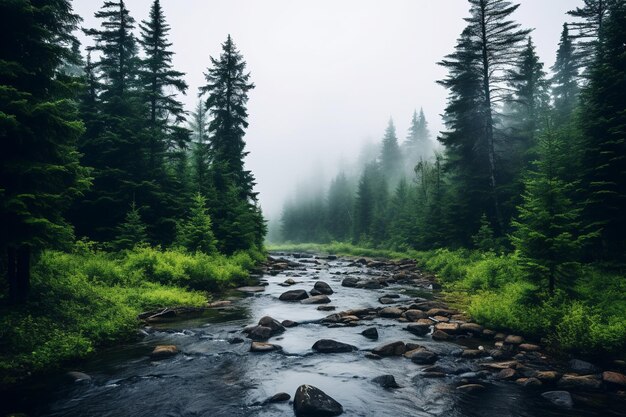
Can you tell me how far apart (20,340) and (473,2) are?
103ft

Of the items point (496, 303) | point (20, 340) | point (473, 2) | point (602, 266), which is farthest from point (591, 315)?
point (473, 2)

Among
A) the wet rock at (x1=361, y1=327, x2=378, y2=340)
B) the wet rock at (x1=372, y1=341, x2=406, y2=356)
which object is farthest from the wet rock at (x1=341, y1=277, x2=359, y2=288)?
the wet rock at (x1=372, y1=341, x2=406, y2=356)

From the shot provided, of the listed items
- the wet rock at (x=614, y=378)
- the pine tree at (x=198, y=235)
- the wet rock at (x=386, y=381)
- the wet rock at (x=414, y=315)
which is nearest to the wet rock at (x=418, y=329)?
the wet rock at (x=414, y=315)

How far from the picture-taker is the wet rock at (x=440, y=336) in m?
11.9

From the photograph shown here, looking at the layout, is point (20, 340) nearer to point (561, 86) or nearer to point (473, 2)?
point (473, 2)

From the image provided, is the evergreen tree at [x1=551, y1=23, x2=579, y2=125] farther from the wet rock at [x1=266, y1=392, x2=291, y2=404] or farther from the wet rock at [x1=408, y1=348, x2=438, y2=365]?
the wet rock at [x1=266, y1=392, x2=291, y2=404]

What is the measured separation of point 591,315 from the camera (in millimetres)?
10273

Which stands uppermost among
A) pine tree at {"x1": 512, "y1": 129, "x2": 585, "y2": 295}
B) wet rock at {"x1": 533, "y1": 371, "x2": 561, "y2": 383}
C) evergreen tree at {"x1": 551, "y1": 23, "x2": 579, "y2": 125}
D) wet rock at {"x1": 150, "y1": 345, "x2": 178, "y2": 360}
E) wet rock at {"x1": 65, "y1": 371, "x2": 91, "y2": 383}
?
evergreen tree at {"x1": 551, "y1": 23, "x2": 579, "y2": 125}

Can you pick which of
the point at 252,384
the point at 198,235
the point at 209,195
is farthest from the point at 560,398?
the point at 209,195

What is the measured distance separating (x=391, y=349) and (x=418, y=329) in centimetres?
248

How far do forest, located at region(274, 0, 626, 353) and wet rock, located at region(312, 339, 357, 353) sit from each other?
18.1 ft

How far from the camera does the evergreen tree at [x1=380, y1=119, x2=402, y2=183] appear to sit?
92812mm

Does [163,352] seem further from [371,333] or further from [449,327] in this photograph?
[449,327]

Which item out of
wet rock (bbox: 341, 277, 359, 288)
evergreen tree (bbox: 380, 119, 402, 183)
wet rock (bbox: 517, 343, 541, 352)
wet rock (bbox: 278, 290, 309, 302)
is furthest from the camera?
evergreen tree (bbox: 380, 119, 402, 183)
